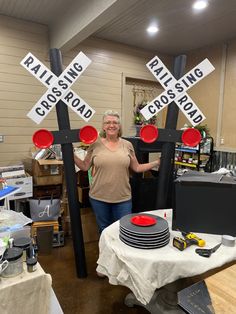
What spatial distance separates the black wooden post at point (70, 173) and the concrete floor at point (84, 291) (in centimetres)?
12

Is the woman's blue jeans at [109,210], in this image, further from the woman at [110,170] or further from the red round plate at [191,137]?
the red round plate at [191,137]

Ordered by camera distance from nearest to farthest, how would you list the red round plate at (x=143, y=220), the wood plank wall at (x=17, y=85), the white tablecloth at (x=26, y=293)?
1. the white tablecloth at (x=26, y=293)
2. the red round plate at (x=143, y=220)
3. the wood plank wall at (x=17, y=85)

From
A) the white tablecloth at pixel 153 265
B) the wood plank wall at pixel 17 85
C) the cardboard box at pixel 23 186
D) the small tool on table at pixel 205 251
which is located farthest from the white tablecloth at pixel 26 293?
the wood plank wall at pixel 17 85

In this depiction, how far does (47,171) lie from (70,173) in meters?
1.09

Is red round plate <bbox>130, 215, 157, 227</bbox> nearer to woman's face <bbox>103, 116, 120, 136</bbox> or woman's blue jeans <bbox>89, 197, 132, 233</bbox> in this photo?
woman's blue jeans <bbox>89, 197, 132, 233</bbox>

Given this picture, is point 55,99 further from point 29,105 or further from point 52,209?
point 29,105

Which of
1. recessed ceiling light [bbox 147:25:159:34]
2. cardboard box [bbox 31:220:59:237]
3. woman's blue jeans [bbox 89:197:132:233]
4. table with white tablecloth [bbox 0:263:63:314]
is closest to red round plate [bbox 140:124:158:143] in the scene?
woman's blue jeans [bbox 89:197:132:233]

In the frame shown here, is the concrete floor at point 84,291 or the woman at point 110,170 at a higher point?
the woman at point 110,170

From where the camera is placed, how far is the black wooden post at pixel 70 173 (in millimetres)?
1907

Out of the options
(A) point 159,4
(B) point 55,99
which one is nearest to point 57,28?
(A) point 159,4

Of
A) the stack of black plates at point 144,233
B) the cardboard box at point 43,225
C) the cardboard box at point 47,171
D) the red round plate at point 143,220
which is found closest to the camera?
the stack of black plates at point 144,233

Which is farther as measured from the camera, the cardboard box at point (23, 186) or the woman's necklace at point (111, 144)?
the cardboard box at point (23, 186)

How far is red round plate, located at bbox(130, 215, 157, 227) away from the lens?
1305 millimetres

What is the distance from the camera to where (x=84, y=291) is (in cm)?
204
